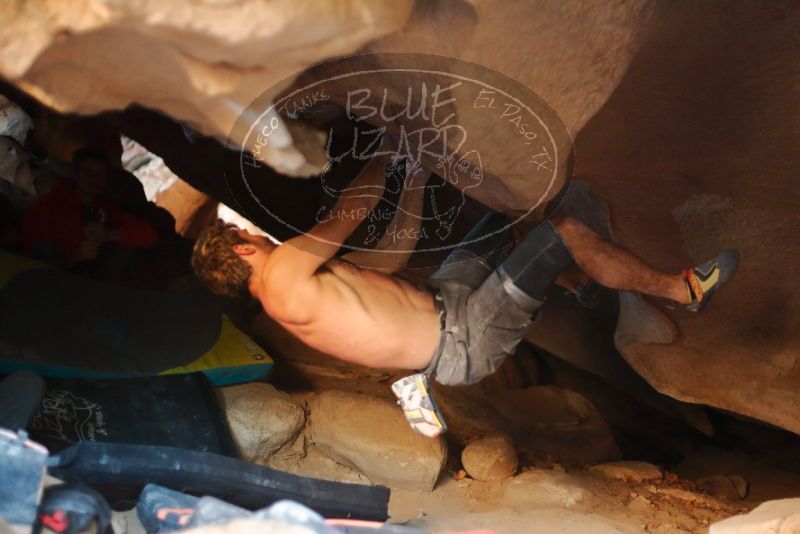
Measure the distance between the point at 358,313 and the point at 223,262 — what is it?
1.78 feet

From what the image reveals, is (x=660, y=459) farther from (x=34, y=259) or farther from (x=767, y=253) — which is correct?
(x=34, y=259)

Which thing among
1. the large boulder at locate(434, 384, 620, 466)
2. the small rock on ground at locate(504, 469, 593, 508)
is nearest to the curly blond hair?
the small rock on ground at locate(504, 469, 593, 508)

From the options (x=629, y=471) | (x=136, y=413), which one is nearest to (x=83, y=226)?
(x=136, y=413)

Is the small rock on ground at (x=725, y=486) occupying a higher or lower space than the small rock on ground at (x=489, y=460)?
lower

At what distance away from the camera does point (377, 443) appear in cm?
322

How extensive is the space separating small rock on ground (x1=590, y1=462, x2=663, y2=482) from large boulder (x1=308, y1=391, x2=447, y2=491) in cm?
91

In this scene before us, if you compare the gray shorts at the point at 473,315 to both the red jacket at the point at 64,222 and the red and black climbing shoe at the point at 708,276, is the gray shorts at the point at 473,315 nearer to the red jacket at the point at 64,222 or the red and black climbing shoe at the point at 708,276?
the red and black climbing shoe at the point at 708,276

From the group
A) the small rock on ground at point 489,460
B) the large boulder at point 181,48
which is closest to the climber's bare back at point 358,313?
the small rock on ground at point 489,460

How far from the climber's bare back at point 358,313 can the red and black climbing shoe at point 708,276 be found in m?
0.96

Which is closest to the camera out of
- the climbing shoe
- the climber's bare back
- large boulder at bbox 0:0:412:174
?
large boulder at bbox 0:0:412:174

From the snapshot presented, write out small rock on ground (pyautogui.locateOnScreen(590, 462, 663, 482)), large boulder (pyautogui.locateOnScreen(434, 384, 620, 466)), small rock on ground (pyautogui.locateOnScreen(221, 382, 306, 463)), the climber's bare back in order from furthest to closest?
1. large boulder (pyautogui.locateOnScreen(434, 384, 620, 466))
2. small rock on ground (pyautogui.locateOnScreen(590, 462, 663, 482))
3. small rock on ground (pyautogui.locateOnScreen(221, 382, 306, 463))
4. the climber's bare back

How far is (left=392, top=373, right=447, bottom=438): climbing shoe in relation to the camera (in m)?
2.67

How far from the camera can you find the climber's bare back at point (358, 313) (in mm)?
2539

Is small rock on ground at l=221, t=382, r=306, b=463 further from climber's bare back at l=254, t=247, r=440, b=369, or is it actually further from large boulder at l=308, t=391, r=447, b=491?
climber's bare back at l=254, t=247, r=440, b=369
